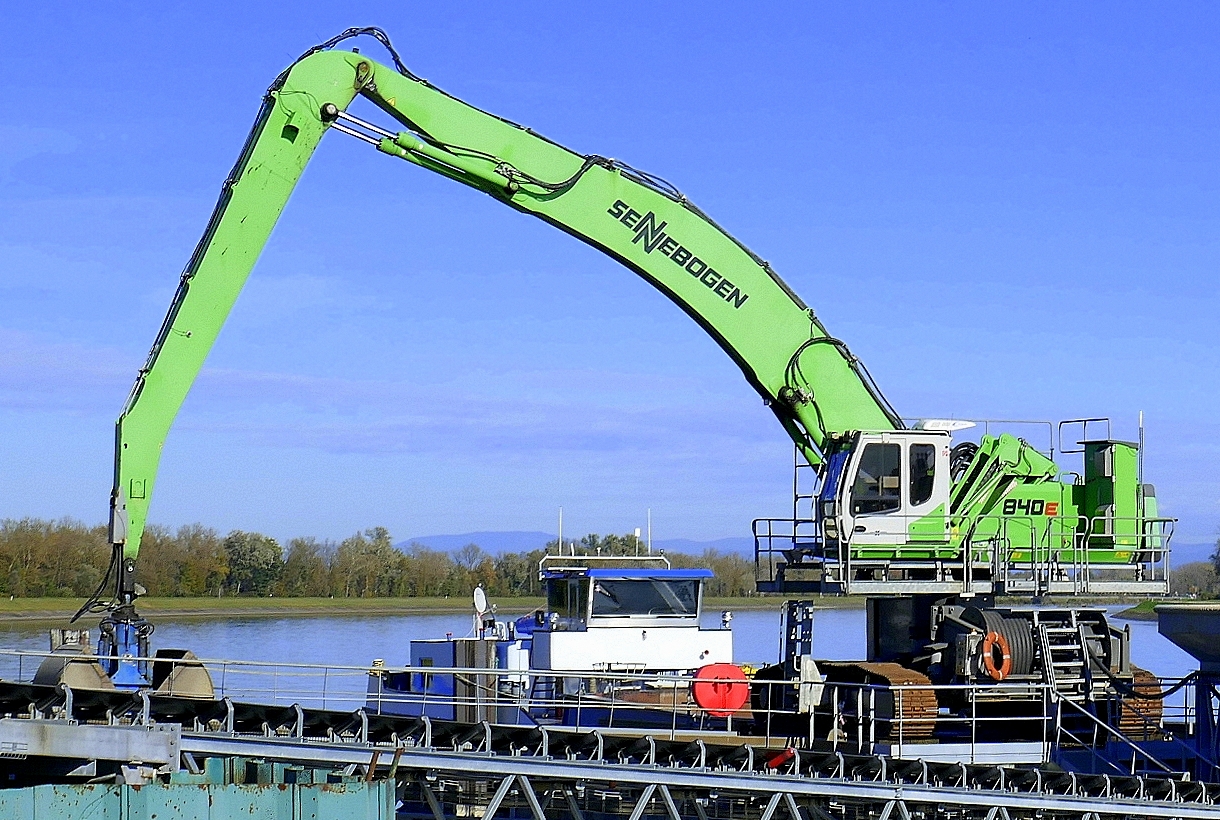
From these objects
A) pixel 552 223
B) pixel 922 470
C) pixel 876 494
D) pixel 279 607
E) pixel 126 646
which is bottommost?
pixel 279 607

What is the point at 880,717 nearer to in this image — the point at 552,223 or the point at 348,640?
the point at 552,223

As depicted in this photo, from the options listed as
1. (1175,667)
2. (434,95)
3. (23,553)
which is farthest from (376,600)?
(434,95)

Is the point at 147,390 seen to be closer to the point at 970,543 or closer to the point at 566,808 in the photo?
the point at 566,808

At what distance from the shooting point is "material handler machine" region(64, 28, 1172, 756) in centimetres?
1964

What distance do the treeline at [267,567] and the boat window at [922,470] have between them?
5556 cm

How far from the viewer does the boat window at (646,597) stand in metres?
26.3

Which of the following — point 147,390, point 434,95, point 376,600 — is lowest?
point 376,600

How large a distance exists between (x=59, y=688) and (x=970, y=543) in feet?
38.4

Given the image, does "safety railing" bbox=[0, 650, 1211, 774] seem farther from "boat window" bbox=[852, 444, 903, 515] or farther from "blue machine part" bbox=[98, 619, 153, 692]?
"boat window" bbox=[852, 444, 903, 515]

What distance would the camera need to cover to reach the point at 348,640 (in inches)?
2544

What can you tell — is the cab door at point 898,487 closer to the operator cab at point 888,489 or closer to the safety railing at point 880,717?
the operator cab at point 888,489

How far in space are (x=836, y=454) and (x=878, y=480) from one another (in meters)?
0.66

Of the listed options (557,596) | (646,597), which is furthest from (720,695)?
(557,596)

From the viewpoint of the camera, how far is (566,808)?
68.8ft
